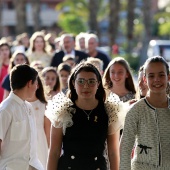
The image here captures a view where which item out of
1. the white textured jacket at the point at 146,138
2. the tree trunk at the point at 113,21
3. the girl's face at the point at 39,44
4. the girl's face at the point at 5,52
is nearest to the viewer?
the white textured jacket at the point at 146,138

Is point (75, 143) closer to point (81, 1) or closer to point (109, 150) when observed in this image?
point (109, 150)

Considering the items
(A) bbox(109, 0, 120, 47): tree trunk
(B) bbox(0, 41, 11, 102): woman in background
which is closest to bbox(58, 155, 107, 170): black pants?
(B) bbox(0, 41, 11, 102): woman in background

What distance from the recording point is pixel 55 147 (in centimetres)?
678

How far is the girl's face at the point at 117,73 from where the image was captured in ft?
32.2

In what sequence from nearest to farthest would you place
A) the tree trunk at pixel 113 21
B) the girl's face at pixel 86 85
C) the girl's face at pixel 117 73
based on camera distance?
the girl's face at pixel 86 85, the girl's face at pixel 117 73, the tree trunk at pixel 113 21

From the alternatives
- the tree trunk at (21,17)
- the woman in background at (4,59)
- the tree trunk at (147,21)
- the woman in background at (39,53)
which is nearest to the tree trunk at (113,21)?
the tree trunk at (147,21)

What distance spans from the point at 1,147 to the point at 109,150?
0.97m

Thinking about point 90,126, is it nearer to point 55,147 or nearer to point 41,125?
point 55,147

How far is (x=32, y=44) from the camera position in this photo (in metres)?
16.6

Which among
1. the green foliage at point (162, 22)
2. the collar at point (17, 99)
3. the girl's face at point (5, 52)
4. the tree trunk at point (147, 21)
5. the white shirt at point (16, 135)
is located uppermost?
the green foliage at point (162, 22)

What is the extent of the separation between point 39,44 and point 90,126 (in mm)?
9642

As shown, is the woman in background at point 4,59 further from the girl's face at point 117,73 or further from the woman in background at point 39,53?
the girl's face at point 117,73

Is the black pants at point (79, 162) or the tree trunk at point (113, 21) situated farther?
the tree trunk at point (113, 21)

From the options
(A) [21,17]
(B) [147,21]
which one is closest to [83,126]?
(A) [21,17]
